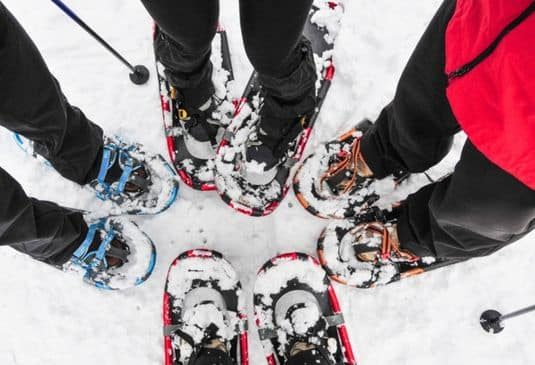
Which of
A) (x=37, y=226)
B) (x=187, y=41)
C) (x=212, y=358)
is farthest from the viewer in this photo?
(x=212, y=358)

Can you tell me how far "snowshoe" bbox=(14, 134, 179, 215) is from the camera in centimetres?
142

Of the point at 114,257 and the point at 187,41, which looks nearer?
the point at 187,41

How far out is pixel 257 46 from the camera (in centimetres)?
94

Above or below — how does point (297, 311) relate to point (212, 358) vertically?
above

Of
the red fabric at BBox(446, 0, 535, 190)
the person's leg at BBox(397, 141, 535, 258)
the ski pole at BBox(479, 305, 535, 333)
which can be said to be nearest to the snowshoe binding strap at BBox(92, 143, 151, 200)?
the person's leg at BBox(397, 141, 535, 258)

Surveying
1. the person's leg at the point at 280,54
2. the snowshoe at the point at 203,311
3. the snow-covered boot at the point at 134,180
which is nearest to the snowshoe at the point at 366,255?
the snowshoe at the point at 203,311

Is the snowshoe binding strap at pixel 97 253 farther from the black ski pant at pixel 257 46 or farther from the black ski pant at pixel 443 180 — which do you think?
the black ski pant at pixel 443 180

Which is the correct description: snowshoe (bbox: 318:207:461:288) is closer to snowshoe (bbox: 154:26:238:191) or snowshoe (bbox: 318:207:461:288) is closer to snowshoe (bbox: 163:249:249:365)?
snowshoe (bbox: 163:249:249:365)

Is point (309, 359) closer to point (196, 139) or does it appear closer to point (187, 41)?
point (196, 139)

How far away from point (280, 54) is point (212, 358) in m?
0.94

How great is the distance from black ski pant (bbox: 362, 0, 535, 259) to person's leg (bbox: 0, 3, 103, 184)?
0.90 metres

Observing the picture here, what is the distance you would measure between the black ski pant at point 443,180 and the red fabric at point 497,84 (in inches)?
3.7

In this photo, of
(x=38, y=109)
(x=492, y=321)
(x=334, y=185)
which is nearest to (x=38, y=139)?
(x=38, y=109)

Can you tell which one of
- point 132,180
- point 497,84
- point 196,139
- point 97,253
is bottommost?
point 497,84
